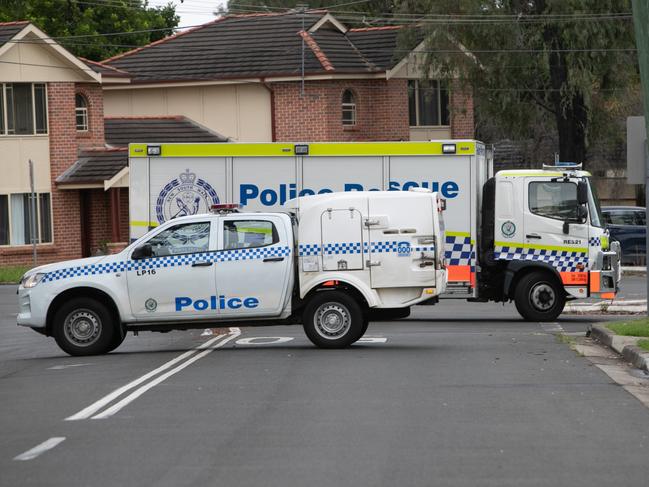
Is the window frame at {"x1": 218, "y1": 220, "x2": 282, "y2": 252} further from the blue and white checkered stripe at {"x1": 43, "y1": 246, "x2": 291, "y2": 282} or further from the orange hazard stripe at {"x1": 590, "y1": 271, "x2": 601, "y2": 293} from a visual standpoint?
the orange hazard stripe at {"x1": 590, "y1": 271, "x2": 601, "y2": 293}

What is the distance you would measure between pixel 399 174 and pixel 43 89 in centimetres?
2004

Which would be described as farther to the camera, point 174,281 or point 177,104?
point 177,104

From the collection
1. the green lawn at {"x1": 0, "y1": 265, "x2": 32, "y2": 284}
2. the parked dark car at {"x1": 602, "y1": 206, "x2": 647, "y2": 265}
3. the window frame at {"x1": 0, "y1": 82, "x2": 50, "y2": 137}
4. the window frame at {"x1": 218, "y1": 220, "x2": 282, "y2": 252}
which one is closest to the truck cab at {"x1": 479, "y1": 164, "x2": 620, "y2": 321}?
the window frame at {"x1": 218, "y1": 220, "x2": 282, "y2": 252}

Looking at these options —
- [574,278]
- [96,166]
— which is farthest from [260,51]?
[574,278]

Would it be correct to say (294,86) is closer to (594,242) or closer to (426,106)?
(426,106)

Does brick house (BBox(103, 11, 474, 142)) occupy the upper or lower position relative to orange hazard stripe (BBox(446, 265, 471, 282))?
upper

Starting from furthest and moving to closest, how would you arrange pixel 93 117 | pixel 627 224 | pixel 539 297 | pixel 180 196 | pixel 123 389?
pixel 93 117
pixel 627 224
pixel 180 196
pixel 539 297
pixel 123 389

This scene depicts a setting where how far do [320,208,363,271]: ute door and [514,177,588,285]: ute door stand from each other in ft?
18.8

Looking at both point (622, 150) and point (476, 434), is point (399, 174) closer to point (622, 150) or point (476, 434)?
point (476, 434)

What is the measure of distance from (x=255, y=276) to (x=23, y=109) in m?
24.0

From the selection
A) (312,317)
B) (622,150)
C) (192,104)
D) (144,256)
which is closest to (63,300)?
(144,256)

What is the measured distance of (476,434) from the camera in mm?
9562

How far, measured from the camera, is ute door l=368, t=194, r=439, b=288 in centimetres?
1598

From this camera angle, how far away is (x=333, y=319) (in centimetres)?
1599
